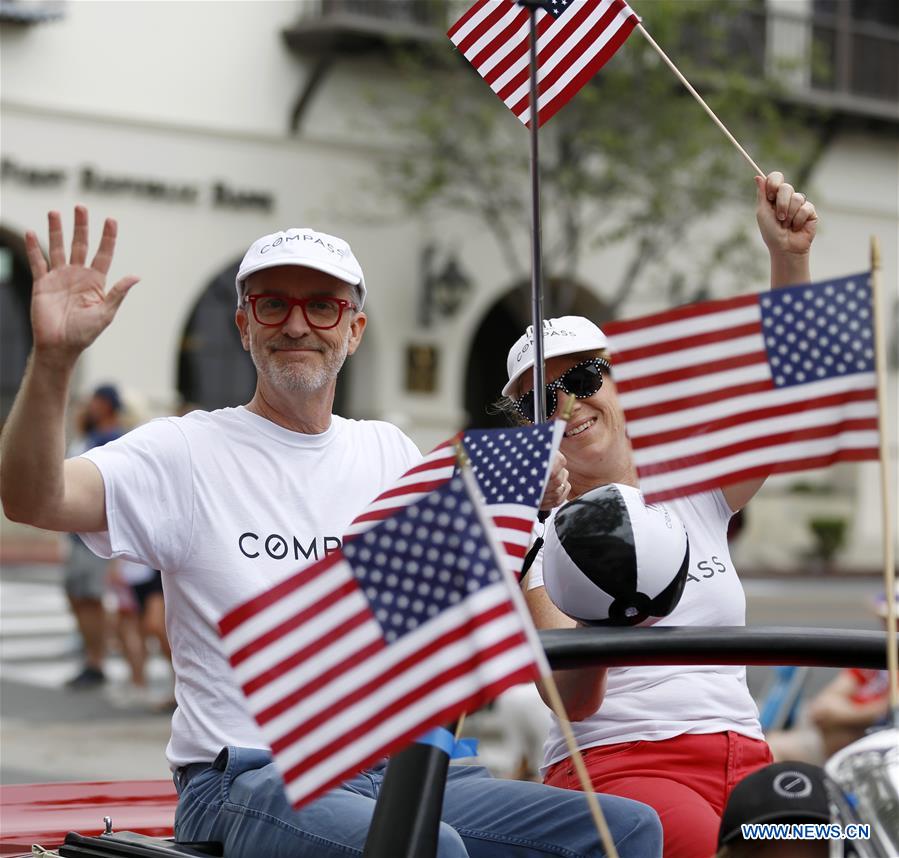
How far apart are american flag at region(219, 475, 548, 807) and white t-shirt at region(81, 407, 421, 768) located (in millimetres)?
839

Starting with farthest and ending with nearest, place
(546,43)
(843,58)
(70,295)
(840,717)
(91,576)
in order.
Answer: (843,58)
(91,576)
(840,717)
(546,43)
(70,295)

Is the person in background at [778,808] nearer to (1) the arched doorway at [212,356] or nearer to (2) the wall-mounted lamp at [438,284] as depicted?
(1) the arched doorway at [212,356]

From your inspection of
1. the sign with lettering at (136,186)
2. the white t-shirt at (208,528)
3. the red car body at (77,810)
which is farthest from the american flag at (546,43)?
the sign with lettering at (136,186)

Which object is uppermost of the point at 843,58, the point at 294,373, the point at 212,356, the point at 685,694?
the point at 843,58

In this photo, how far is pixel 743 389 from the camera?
7.89 ft

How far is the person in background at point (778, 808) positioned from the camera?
6.20 ft

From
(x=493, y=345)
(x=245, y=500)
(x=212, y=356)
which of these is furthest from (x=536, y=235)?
(x=493, y=345)

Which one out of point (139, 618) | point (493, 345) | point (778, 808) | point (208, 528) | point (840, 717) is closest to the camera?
point (778, 808)

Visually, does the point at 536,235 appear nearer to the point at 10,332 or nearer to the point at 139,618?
the point at 139,618

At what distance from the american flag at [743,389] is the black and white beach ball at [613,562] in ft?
0.24

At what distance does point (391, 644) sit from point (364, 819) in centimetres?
56

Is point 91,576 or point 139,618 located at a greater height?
point 91,576

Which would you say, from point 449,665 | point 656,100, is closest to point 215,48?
point 656,100

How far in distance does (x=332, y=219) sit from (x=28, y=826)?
60.6 feet
